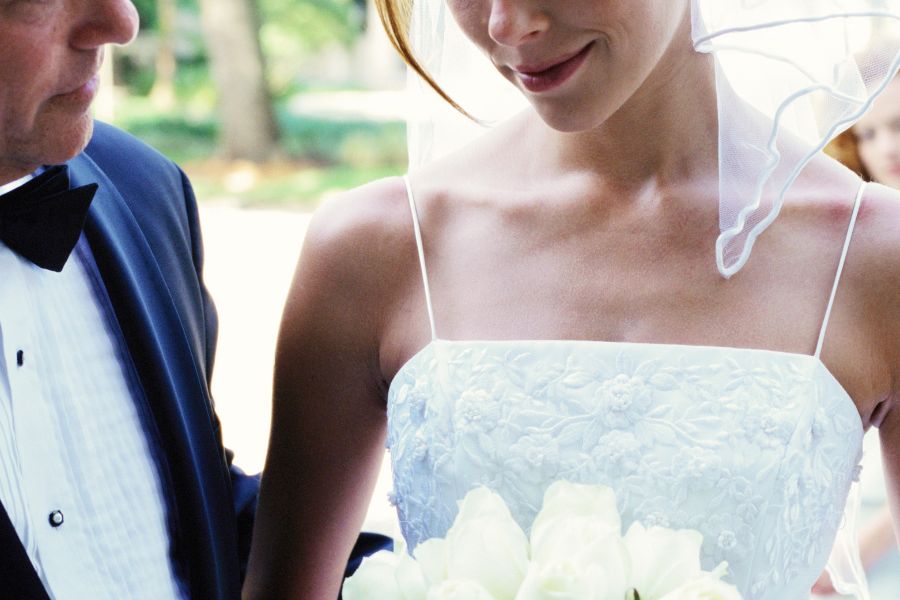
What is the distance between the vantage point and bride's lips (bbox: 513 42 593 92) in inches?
76.1

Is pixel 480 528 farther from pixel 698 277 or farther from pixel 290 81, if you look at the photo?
pixel 290 81

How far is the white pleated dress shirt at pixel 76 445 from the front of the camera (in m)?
1.86

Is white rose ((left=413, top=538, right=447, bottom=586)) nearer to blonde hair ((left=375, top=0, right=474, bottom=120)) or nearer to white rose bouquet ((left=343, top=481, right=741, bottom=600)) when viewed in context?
white rose bouquet ((left=343, top=481, right=741, bottom=600))

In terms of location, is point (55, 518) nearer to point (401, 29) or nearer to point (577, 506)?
point (577, 506)

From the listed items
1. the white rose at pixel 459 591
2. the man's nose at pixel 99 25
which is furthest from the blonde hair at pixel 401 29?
the white rose at pixel 459 591

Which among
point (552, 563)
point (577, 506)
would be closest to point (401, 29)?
point (577, 506)

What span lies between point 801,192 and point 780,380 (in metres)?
0.40

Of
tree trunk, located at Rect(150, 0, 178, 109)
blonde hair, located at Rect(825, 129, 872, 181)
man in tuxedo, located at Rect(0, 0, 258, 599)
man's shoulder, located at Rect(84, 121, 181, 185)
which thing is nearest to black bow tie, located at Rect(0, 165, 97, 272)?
man in tuxedo, located at Rect(0, 0, 258, 599)

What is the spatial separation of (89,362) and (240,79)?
606 inches

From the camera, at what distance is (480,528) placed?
1286 mm

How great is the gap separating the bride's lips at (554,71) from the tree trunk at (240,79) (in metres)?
14.8

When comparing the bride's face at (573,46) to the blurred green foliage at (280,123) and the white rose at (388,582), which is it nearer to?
the white rose at (388,582)

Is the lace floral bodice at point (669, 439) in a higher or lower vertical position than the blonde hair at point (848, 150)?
lower

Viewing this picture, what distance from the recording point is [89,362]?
6.63 feet
